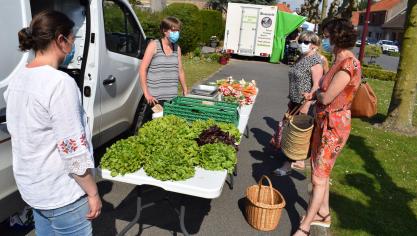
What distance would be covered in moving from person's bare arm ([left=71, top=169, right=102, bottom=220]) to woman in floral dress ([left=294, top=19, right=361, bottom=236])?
7.00 feet

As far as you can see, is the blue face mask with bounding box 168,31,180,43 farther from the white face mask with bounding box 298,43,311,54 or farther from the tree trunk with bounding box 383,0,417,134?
the tree trunk with bounding box 383,0,417,134

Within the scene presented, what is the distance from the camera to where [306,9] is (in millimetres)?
56844

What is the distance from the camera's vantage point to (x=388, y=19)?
266 ft

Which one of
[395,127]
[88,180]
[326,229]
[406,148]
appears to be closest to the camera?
[88,180]

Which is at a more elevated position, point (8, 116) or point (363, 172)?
point (8, 116)

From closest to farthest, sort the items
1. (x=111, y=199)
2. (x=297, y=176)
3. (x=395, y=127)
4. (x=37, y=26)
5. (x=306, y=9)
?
(x=37, y=26)
(x=111, y=199)
(x=297, y=176)
(x=395, y=127)
(x=306, y=9)

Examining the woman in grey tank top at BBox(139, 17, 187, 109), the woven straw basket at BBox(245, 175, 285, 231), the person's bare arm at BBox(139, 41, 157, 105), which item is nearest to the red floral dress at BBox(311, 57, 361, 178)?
the woven straw basket at BBox(245, 175, 285, 231)

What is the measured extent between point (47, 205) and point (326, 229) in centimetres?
295

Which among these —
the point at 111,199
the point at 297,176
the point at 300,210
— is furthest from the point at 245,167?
the point at 111,199

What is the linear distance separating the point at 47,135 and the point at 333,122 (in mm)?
2421

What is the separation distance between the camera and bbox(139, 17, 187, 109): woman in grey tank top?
4.32 m

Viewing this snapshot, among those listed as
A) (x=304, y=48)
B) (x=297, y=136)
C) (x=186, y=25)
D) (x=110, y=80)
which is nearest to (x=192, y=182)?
(x=297, y=136)

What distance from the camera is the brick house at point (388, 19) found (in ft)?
240

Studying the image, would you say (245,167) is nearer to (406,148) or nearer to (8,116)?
(406,148)
